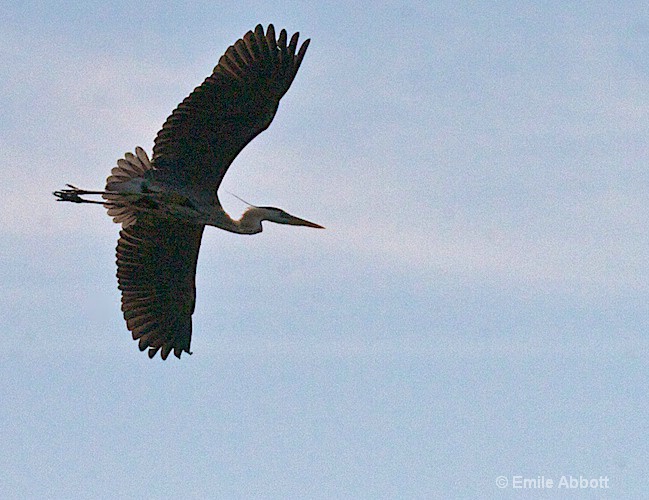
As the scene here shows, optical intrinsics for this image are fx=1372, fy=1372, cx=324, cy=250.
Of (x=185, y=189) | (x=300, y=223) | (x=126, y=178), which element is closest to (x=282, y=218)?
(x=300, y=223)

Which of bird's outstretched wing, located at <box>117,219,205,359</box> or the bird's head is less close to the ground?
the bird's head

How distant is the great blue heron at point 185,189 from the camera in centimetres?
1598

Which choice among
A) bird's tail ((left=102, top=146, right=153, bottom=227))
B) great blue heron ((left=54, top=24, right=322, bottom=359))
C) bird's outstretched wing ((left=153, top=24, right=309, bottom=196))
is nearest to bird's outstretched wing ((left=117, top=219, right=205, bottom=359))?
great blue heron ((left=54, top=24, right=322, bottom=359))

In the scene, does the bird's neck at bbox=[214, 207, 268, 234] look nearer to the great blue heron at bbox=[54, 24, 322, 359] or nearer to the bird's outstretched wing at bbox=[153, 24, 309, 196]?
the great blue heron at bbox=[54, 24, 322, 359]

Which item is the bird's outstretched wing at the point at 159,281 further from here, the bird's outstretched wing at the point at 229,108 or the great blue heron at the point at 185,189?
the bird's outstretched wing at the point at 229,108

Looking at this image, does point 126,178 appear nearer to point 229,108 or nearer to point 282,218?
point 229,108

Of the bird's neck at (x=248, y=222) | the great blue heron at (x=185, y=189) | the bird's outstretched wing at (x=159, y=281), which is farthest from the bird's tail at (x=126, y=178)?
the bird's neck at (x=248, y=222)

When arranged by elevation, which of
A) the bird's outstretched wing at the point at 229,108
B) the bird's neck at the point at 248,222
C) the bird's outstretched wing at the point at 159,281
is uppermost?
the bird's outstretched wing at the point at 229,108

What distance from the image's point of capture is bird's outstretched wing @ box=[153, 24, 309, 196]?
15.9 meters

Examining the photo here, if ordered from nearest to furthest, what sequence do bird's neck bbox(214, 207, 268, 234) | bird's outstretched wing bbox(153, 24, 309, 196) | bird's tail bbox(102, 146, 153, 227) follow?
bird's outstretched wing bbox(153, 24, 309, 196)
bird's tail bbox(102, 146, 153, 227)
bird's neck bbox(214, 207, 268, 234)

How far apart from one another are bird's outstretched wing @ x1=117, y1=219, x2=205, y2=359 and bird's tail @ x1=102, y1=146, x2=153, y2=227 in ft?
1.98

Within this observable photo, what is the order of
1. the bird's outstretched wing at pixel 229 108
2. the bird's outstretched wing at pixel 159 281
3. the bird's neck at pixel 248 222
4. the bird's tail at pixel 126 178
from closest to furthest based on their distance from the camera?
the bird's outstretched wing at pixel 229 108 < the bird's tail at pixel 126 178 < the bird's neck at pixel 248 222 < the bird's outstretched wing at pixel 159 281

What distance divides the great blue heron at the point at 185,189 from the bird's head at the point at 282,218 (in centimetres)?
1

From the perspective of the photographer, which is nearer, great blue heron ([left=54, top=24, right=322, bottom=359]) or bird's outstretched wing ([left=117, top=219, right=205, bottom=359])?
great blue heron ([left=54, top=24, right=322, bottom=359])
